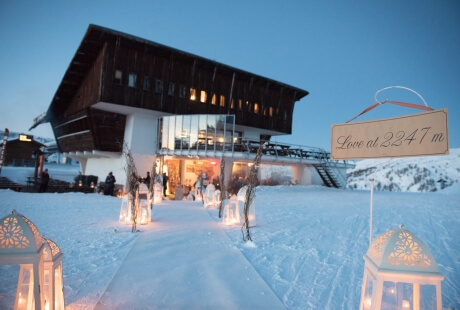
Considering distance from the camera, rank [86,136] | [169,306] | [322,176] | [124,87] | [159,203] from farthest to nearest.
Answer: [322,176] < [86,136] < [124,87] < [159,203] < [169,306]

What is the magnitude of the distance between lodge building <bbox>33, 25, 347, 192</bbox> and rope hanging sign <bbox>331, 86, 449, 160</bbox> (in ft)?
57.1

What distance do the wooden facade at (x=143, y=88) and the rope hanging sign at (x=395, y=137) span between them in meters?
20.7

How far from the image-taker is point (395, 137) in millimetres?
3307

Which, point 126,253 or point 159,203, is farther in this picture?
point 159,203

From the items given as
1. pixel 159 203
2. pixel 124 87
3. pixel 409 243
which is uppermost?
pixel 124 87

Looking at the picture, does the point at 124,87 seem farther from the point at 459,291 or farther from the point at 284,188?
the point at 459,291

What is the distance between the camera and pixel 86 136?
2488 cm

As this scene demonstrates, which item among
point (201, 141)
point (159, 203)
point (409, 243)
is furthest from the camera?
point (201, 141)

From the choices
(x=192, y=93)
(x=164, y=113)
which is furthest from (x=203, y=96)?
(x=164, y=113)

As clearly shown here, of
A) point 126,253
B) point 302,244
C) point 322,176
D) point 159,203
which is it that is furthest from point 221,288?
point 322,176

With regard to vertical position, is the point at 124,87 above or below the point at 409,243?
above

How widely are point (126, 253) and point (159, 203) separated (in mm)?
9427

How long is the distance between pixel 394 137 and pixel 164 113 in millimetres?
22507

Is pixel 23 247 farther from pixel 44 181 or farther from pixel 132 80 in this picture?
pixel 132 80
